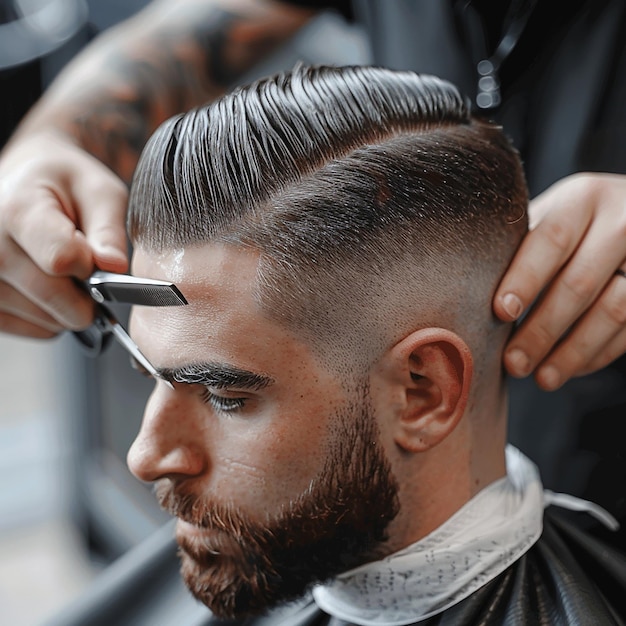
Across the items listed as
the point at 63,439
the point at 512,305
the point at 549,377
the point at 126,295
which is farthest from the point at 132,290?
the point at 63,439

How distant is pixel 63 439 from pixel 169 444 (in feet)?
7.48

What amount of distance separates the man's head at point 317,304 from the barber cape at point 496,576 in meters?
0.05

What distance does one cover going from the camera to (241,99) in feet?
3.60

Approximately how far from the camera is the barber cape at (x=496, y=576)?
1145 millimetres

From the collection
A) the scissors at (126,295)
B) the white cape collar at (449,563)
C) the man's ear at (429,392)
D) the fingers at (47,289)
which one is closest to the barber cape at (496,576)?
the white cape collar at (449,563)

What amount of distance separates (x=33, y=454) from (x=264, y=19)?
227 centimetres

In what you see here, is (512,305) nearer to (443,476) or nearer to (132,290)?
(443,476)

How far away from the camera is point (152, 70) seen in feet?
5.88

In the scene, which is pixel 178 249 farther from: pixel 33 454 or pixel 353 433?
pixel 33 454

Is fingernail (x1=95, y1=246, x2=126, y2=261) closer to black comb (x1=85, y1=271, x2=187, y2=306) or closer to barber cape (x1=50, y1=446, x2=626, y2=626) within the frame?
black comb (x1=85, y1=271, x2=187, y2=306)

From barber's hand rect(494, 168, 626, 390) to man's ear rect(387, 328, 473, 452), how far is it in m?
0.09

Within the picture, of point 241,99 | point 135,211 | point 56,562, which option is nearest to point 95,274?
point 135,211

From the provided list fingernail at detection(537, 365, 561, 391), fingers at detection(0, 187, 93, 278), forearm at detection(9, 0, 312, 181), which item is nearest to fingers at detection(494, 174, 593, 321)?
fingernail at detection(537, 365, 561, 391)

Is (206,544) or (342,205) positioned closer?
(342,205)
